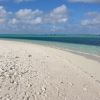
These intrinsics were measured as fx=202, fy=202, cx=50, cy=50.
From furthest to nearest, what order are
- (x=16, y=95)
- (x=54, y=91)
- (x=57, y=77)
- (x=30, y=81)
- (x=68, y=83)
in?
1. (x=57, y=77)
2. (x=68, y=83)
3. (x=30, y=81)
4. (x=54, y=91)
5. (x=16, y=95)

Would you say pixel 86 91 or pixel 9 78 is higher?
pixel 9 78

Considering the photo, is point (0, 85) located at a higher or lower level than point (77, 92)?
higher

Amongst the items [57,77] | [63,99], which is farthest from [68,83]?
[63,99]

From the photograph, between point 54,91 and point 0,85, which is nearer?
point 0,85

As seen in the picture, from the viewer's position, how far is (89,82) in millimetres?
10414

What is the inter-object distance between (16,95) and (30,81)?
1.68 metres

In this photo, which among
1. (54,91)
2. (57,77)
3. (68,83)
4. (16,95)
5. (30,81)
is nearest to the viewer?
(16,95)

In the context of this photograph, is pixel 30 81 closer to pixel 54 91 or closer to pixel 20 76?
pixel 20 76

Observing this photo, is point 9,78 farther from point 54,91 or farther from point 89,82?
point 89,82

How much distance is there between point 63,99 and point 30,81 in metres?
1.83

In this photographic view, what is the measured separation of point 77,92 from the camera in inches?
342

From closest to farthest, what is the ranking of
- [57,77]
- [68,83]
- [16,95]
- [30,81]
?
[16,95], [30,81], [68,83], [57,77]

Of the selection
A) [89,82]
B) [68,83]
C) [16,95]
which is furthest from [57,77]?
[16,95]

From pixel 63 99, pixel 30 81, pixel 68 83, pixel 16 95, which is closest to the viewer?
pixel 16 95
